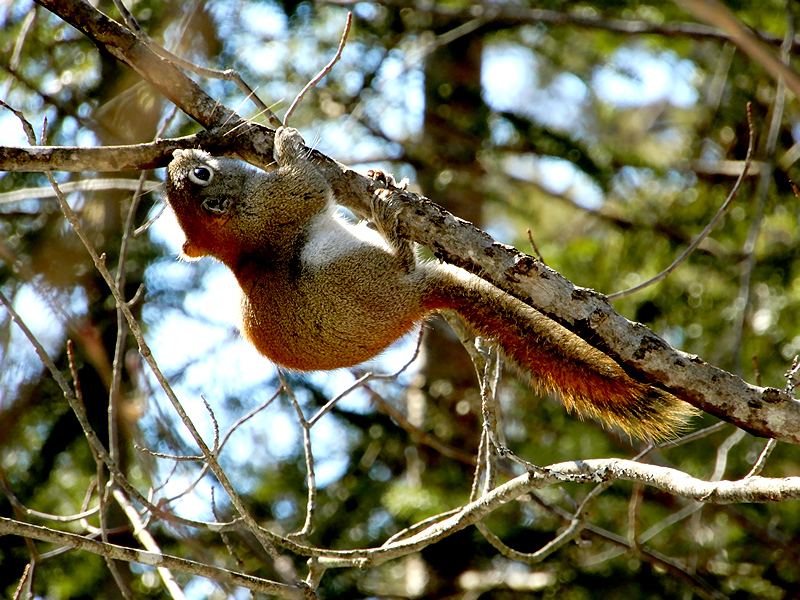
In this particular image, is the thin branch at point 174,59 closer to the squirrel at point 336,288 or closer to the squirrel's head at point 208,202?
the squirrel at point 336,288

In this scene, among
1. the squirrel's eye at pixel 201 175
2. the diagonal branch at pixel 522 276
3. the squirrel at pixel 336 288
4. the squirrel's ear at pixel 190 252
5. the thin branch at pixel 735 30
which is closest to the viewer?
the thin branch at pixel 735 30

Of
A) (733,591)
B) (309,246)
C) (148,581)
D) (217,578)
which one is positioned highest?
(309,246)

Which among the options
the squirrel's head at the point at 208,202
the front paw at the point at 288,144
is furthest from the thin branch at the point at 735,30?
→ the squirrel's head at the point at 208,202

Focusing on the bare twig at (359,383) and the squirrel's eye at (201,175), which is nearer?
the bare twig at (359,383)

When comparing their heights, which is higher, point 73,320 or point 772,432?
point 73,320

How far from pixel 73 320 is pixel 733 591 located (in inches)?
169

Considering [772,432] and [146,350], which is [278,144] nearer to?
[146,350]

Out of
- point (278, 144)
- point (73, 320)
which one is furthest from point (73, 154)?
point (278, 144)

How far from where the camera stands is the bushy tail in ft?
9.76

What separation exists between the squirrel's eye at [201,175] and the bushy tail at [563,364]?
4.53ft

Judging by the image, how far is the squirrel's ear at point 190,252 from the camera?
4020 millimetres

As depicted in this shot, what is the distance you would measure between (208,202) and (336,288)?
3.09 ft

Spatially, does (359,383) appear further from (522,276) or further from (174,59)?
(174,59)

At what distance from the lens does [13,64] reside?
3.50 m
